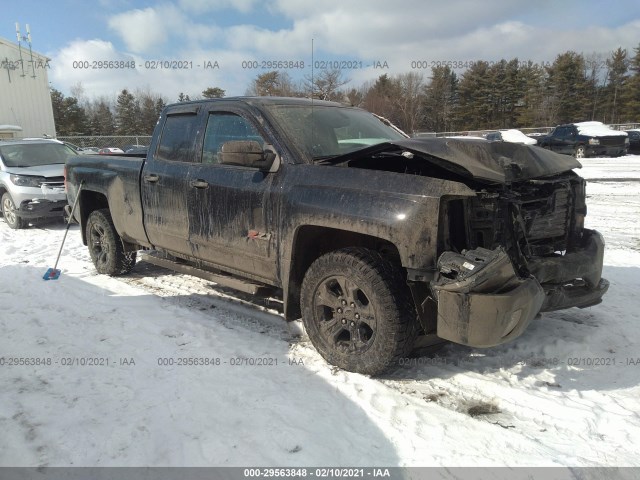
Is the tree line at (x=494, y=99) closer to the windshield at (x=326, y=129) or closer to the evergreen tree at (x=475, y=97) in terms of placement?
the evergreen tree at (x=475, y=97)

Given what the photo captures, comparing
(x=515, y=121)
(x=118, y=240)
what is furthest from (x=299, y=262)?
(x=515, y=121)

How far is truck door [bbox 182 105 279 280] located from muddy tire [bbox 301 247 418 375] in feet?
1.64

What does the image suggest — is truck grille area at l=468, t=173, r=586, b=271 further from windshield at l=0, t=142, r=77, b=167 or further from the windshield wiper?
windshield at l=0, t=142, r=77, b=167

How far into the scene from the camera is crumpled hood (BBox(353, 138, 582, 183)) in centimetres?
292

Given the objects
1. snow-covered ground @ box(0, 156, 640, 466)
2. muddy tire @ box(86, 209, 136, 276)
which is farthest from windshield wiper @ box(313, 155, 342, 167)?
muddy tire @ box(86, 209, 136, 276)

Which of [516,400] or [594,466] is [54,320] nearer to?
[516,400]

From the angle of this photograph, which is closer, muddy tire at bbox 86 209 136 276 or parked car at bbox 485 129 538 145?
parked car at bbox 485 129 538 145

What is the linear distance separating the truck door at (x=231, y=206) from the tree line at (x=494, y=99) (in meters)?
39.4

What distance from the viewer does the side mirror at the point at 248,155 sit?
3.53 meters

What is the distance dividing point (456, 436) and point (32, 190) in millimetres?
9231

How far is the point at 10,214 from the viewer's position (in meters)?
9.48

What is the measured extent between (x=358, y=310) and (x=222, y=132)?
2065 millimetres

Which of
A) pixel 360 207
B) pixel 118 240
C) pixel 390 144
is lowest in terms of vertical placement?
pixel 118 240

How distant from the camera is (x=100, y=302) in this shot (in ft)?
16.3
